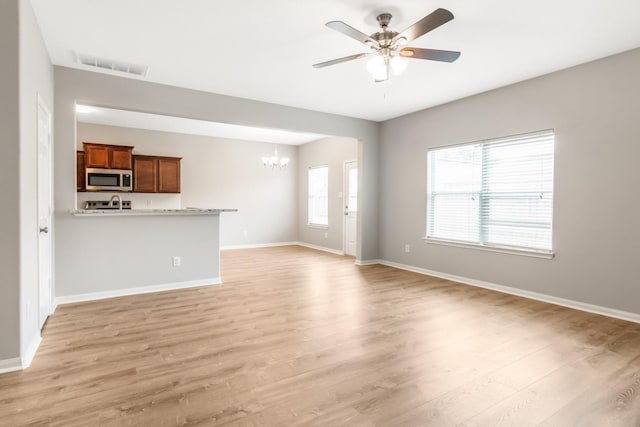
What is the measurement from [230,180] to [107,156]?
8.72 feet

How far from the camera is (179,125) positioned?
7.03m

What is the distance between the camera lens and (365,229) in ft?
21.0

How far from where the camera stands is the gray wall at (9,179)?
2.26m

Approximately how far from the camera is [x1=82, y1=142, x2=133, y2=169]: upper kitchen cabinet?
21.7ft

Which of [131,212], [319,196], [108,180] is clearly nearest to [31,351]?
[131,212]

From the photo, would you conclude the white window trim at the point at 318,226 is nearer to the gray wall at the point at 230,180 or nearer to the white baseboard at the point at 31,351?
the gray wall at the point at 230,180

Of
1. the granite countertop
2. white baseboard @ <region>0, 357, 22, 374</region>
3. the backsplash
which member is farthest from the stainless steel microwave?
white baseboard @ <region>0, 357, 22, 374</region>

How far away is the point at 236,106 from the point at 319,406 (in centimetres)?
413

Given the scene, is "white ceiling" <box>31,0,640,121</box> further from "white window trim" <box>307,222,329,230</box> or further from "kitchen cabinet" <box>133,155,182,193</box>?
"white window trim" <box>307,222,329,230</box>

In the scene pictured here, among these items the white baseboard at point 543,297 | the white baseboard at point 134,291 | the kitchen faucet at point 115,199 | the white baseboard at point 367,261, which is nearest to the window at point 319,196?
the white baseboard at point 367,261

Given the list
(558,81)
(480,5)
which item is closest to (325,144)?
(558,81)

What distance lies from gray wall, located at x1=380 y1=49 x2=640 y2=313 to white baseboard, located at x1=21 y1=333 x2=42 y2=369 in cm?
495

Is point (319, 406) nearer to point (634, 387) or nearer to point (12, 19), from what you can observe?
point (634, 387)

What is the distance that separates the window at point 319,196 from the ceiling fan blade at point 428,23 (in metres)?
5.83
